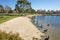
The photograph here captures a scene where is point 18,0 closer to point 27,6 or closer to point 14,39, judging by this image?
point 27,6

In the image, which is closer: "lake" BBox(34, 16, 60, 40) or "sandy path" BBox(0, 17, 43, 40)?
"sandy path" BBox(0, 17, 43, 40)

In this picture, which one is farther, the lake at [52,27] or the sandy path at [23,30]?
the lake at [52,27]

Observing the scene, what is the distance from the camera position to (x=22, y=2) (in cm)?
9350

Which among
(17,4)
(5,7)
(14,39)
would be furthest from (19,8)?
(14,39)

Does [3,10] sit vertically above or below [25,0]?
below

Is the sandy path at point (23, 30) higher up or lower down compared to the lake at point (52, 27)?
higher up

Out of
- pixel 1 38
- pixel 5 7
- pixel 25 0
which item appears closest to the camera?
pixel 1 38

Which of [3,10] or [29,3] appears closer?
[29,3]

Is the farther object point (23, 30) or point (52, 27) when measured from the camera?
point (52, 27)

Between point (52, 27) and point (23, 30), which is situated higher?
point (23, 30)

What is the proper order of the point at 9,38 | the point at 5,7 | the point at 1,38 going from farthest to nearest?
1. the point at 5,7
2. the point at 9,38
3. the point at 1,38

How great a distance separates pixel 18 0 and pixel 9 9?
1924 centimetres

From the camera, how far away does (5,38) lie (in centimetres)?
768

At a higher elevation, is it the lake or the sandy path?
the sandy path
